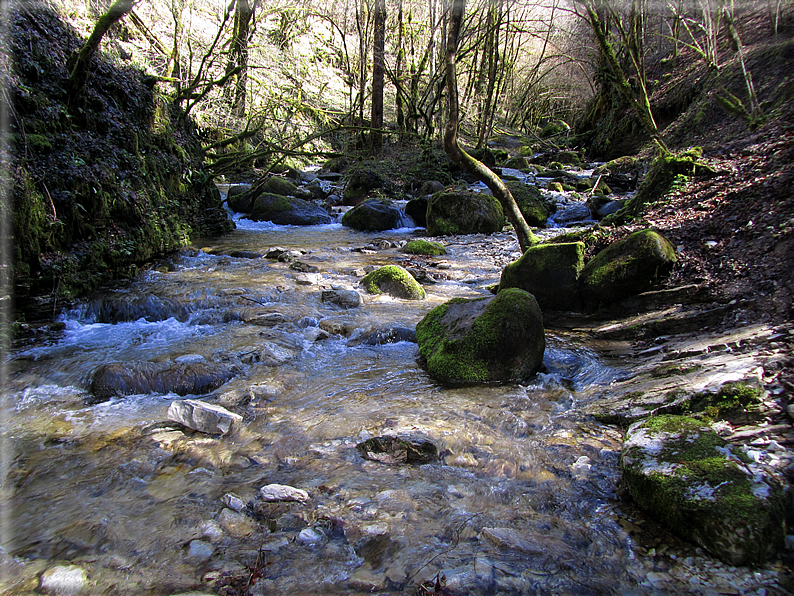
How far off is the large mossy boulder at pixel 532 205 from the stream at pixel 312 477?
7.74 metres

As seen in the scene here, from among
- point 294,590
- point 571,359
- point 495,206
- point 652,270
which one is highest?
point 495,206

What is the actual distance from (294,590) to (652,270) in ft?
15.4

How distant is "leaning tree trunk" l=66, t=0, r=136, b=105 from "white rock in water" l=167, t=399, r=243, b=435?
18.4ft

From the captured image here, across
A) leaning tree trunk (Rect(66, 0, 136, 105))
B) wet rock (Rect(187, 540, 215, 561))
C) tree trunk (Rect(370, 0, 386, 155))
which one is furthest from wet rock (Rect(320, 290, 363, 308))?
tree trunk (Rect(370, 0, 386, 155))

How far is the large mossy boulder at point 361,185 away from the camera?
15.8 metres

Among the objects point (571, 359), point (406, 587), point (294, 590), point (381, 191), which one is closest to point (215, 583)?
point (294, 590)

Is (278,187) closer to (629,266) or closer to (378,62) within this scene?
(378,62)

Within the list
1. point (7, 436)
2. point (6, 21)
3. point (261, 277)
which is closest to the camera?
point (7, 436)

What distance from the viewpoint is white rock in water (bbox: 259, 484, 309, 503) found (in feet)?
8.10

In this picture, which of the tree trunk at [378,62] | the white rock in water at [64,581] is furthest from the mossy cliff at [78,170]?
the tree trunk at [378,62]

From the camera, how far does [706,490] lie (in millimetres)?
2016

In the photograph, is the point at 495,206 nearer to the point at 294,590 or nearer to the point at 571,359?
the point at 571,359

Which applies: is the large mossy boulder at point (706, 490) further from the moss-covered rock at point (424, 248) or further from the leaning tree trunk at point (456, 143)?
the moss-covered rock at point (424, 248)

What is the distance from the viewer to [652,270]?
16.0ft
